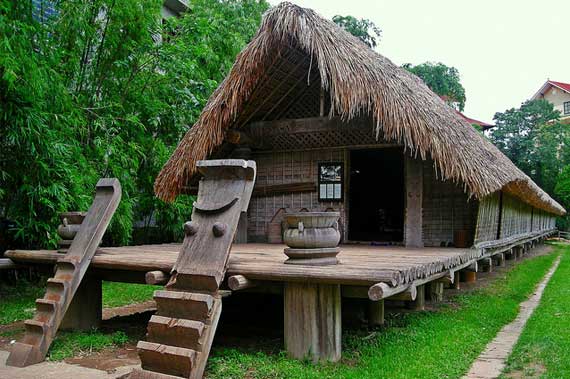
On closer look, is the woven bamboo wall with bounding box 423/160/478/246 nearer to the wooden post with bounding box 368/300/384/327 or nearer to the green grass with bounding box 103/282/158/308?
the wooden post with bounding box 368/300/384/327

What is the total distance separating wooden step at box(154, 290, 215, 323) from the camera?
11.7ft

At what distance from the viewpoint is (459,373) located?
3750mm

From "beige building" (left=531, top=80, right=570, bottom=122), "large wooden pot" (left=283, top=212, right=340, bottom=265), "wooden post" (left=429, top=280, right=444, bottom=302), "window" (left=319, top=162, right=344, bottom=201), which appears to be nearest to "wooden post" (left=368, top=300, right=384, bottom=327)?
"large wooden pot" (left=283, top=212, right=340, bottom=265)

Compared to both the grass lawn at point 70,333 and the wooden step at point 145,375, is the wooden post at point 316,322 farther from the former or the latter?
the grass lawn at point 70,333

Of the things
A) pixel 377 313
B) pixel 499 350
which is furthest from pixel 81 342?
pixel 499 350

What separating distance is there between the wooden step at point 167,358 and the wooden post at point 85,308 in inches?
72.2

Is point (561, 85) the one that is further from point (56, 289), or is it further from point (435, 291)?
point (56, 289)

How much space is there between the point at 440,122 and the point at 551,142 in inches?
801

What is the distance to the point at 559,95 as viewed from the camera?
101 feet

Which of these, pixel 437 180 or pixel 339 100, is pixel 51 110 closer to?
pixel 339 100

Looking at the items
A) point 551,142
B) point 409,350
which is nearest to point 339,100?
point 409,350

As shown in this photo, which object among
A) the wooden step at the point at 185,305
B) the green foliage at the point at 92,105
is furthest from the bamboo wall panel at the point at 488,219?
the green foliage at the point at 92,105

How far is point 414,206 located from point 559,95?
2861 cm

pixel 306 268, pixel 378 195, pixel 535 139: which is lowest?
pixel 306 268
